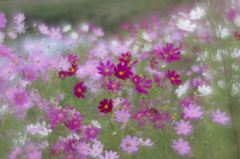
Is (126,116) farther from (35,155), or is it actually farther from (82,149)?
(35,155)

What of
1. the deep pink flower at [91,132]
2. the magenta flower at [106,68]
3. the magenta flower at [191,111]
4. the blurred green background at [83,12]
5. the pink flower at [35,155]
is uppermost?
the blurred green background at [83,12]

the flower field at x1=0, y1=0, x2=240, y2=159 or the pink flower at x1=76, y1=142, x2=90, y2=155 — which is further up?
the flower field at x1=0, y1=0, x2=240, y2=159

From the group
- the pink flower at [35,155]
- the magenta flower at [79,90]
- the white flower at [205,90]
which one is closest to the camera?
the pink flower at [35,155]

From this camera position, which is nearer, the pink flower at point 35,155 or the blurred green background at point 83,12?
the pink flower at point 35,155

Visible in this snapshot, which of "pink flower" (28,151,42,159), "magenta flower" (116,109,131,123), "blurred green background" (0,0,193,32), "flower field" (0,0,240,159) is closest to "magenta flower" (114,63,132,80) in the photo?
"flower field" (0,0,240,159)

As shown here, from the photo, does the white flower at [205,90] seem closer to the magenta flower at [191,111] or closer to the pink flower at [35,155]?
the magenta flower at [191,111]

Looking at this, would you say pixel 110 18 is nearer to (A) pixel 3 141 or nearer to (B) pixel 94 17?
(B) pixel 94 17

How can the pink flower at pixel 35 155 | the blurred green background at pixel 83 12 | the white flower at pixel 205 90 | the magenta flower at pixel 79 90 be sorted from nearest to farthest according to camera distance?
the pink flower at pixel 35 155
the magenta flower at pixel 79 90
the white flower at pixel 205 90
the blurred green background at pixel 83 12

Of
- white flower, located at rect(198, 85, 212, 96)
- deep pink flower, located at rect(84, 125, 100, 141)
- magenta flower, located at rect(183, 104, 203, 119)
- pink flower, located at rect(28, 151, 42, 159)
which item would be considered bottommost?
pink flower, located at rect(28, 151, 42, 159)

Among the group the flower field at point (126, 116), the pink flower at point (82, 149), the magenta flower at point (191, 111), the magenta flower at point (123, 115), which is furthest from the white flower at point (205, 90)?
the pink flower at point (82, 149)

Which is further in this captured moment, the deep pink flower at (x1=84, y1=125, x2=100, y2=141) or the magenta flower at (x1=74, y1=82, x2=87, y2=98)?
the magenta flower at (x1=74, y1=82, x2=87, y2=98)

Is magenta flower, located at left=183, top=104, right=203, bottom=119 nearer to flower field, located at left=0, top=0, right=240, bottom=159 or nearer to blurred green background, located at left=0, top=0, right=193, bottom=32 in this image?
flower field, located at left=0, top=0, right=240, bottom=159

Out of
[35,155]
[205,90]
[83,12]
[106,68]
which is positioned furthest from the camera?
[83,12]

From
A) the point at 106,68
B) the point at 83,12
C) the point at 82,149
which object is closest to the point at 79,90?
the point at 106,68
